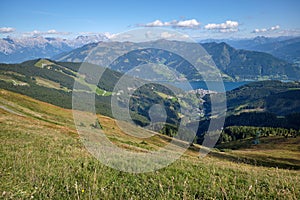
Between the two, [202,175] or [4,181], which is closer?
[4,181]

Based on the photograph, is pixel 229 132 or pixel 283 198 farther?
pixel 229 132

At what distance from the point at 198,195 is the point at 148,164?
4.35 meters

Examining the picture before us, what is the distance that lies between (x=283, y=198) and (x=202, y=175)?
3798 mm

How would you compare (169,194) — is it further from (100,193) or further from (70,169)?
(70,169)

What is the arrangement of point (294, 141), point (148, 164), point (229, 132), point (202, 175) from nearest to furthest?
point (202, 175) → point (148, 164) → point (294, 141) → point (229, 132)

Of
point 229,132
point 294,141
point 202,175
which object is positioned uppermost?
point 202,175

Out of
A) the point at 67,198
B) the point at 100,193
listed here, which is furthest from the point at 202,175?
the point at 67,198

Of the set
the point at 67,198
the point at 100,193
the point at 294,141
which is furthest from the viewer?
the point at 294,141

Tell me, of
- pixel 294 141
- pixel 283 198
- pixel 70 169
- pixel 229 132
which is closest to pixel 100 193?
pixel 70 169

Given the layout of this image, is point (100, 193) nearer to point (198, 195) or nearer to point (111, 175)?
point (111, 175)

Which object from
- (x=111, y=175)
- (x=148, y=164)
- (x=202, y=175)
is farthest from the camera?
(x=148, y=164)

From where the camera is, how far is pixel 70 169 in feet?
34.4

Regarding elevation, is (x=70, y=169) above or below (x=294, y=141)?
above

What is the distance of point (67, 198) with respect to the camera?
7492mm
